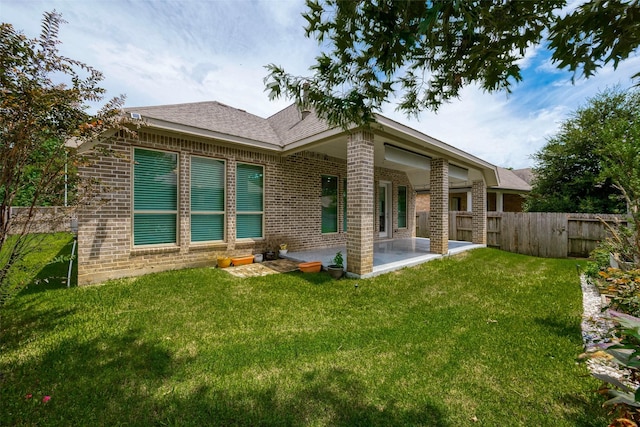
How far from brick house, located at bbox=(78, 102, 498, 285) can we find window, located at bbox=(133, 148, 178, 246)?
0.07ft

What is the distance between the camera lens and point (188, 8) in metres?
4.66

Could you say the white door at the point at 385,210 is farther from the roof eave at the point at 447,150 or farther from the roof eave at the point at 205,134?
the roof eave at the point at 205,134

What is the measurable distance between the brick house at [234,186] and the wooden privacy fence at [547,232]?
2.54 m

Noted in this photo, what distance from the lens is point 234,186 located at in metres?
7.16

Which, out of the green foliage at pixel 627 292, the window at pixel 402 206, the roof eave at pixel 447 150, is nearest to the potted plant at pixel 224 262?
the roof eave at pixel 447 150

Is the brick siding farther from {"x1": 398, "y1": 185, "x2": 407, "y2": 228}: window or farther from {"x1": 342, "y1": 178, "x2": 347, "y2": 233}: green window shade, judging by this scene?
{"x1": 398, "y1": 185, "x2": 407, "y2": 228}: window

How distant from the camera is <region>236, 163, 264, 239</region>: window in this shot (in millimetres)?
7383

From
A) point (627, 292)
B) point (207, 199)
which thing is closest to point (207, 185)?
point (207, 199)

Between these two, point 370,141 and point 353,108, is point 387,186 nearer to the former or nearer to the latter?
point 370,141

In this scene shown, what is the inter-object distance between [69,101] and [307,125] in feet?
19.1

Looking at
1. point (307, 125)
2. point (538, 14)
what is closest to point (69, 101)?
point (538, 14)

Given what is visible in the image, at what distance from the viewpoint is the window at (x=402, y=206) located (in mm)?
12250

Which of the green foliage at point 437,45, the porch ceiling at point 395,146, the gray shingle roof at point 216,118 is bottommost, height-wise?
the green foliage at point 437,45

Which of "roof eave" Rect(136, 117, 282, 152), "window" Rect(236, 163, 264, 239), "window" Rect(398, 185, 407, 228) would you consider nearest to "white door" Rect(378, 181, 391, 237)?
"window" Rect(398, 185, 407, 228)
